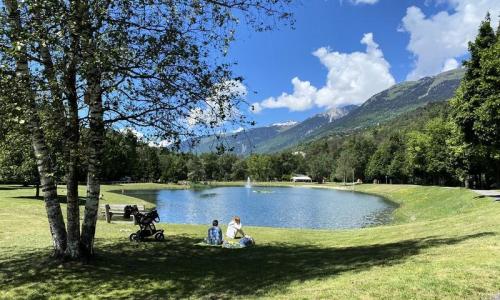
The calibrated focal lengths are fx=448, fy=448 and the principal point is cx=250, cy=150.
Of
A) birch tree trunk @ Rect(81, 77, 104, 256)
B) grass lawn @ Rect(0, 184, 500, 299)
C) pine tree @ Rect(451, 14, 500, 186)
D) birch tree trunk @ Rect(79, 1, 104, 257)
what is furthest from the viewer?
pine tree @ Rect(451, 14, 500, 186)

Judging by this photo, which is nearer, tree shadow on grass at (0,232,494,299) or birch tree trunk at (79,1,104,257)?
tree shadow on grass at (0,232,494,299)

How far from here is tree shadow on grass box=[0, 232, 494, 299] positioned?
11.2m

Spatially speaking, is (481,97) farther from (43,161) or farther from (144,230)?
(43,161)

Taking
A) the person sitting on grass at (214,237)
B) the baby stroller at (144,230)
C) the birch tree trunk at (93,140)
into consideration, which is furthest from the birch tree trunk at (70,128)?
the person sitting on grass at (214,237)

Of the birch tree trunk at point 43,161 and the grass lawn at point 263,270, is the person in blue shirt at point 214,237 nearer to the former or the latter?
the grass lawn at point 263,270

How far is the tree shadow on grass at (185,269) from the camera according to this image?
36.8ft

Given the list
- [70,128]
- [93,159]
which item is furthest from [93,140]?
[70,128]

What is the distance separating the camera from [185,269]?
13.9 m

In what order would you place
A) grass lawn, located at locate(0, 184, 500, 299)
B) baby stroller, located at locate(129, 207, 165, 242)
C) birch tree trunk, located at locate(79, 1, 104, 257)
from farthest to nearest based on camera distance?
baby stroller, located at locate(129, 207, 165, 242) → birch tree trunk, located at locate(79, 1, 104, 257) → grass lawn, located at locate(0, 184, 500, 299)

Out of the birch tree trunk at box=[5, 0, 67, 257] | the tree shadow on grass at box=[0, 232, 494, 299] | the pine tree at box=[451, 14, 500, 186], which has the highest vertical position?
the pine tree at box=[451, 14, 500, 186]

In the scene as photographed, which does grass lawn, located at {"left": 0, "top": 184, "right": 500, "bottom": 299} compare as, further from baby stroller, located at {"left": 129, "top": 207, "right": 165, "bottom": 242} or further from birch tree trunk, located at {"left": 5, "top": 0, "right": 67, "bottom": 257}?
birch tree trunk, located at {"left": 5, "top": 0, "right": 67, "bottom": 257}

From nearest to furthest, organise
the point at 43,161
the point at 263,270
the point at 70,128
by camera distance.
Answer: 1. the point at 70,128
2. the point at 43,161
3. the point at 263,270

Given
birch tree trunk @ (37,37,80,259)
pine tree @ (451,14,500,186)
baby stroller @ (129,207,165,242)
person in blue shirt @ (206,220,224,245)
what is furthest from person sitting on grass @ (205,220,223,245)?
pine tree @ (451,14,500,186)

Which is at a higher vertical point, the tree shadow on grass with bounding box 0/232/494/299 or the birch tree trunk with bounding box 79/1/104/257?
the birch tree trunk with bounding box 79/1/104/257
